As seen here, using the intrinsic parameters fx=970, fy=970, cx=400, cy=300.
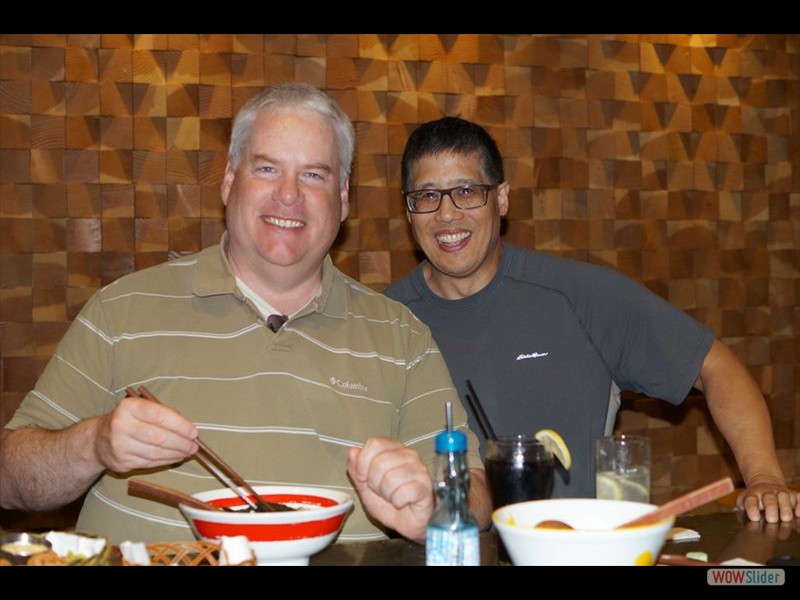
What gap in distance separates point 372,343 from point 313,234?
27 cm

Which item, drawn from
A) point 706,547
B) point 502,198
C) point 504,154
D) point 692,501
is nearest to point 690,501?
point 692,501

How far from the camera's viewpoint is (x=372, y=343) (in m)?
2.12

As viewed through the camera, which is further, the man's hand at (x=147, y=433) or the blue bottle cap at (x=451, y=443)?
the man's hand at (x=147, y=433)

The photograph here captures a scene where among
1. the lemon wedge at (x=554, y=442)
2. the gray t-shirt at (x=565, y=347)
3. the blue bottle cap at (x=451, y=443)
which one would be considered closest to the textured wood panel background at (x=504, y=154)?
the gray t-shirt at (x=565, y=347)

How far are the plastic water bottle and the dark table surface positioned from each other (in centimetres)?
28

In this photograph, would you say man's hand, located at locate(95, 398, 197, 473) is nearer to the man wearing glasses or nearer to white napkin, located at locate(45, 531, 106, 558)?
white napkin, located at locate(45, 531, 106, 558)

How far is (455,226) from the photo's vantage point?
8.34ft

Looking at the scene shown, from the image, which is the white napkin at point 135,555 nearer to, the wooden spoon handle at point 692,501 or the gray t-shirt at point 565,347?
the wooden spoon handle at point 692,501

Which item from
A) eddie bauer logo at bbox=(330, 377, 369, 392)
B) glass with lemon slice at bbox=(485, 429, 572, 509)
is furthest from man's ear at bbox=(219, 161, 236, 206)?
glass with lemon slice at bbox=(485, 429, 572, 509)

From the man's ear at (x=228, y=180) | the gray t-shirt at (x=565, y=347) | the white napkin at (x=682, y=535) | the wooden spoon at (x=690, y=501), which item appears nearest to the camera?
the wooden spoon at (x=690, y=501)

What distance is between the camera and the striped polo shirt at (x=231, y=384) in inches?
74.5

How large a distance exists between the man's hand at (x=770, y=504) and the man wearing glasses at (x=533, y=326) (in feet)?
1.76

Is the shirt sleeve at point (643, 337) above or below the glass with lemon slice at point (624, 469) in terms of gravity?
above
